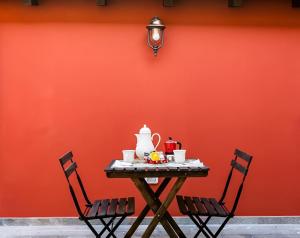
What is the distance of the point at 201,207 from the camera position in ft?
11.7

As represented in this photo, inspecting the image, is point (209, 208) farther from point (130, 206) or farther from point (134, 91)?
point (134, 91)

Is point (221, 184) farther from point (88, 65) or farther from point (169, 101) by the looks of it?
point (88, 65)

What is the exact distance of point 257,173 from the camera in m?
4.66

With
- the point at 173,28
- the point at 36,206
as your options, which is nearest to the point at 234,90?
the point at 173,28

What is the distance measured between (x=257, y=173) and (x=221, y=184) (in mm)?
417

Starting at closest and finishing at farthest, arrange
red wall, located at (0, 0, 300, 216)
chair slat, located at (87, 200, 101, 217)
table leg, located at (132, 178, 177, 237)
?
table leg, located at (132, 178, 177, 237) → chair slat, located at (87, 200, 101, 217) → red wall, located at (0, 0, 300, 216)

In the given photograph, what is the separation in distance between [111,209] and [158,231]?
1.11 meters

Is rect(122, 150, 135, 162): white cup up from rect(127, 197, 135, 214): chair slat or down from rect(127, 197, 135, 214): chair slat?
up

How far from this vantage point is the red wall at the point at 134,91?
4555mm

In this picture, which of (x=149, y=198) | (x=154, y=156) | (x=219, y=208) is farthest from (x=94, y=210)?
(x=219, y=208)

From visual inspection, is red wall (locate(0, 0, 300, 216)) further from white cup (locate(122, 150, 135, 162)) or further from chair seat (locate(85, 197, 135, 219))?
white cup (locate(122, 150, 135, 162))

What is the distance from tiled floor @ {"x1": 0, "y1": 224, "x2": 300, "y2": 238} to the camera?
14.2 ft

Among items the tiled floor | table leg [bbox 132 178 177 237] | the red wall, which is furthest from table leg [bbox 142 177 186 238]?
the red wall

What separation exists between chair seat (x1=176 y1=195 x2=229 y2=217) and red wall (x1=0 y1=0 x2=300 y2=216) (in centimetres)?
88
